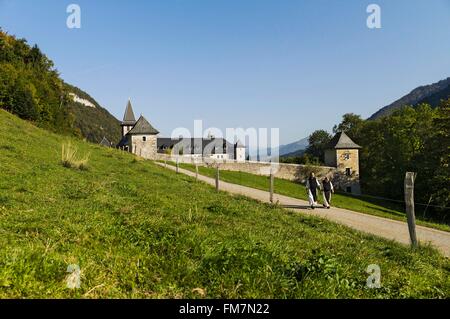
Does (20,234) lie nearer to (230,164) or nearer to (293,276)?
(293,276)

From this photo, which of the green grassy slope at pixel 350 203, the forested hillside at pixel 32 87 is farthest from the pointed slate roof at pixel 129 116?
the green grassy slope at pixel 350 203

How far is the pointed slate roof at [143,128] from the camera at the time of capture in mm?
Result: 60931

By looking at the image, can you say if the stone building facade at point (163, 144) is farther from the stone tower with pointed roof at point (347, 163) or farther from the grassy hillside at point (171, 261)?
the grassy hillside at point (171, 261)

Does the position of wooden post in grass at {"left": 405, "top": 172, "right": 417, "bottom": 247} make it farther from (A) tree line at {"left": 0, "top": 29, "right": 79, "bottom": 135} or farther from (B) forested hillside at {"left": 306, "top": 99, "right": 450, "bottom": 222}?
(A) tree line at {"left": 0, "top": 29, "right": 79, "bottom": 135}

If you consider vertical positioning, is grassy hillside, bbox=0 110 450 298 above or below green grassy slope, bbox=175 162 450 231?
above

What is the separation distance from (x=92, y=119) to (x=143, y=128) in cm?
12202

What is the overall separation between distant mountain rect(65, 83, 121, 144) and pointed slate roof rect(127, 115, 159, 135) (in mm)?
89936

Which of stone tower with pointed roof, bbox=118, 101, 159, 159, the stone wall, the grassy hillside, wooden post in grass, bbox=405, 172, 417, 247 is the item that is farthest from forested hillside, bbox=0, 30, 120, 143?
wooden post in grass, bbox=405, 172, 417, 247

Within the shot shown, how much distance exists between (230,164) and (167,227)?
50.4 metres

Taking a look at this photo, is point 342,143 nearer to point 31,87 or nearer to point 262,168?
point 262,168

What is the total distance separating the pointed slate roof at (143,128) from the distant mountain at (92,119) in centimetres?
8994

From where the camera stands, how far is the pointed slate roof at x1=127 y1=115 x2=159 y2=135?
60.9 metres

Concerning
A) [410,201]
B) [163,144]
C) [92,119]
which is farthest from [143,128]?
[92,119]
